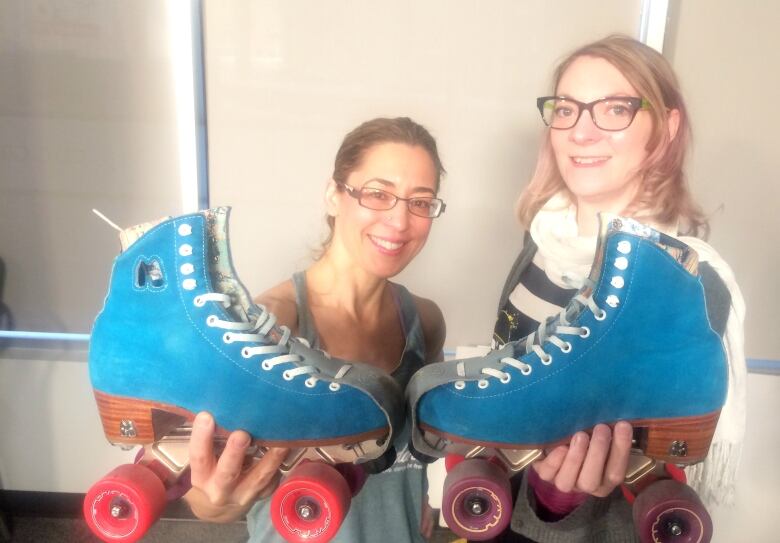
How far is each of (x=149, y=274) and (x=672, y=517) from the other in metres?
0.44

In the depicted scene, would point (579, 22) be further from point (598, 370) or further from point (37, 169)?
point (37, 169)

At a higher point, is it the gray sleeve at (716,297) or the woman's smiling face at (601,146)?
the woman's smiling face at (601,146)

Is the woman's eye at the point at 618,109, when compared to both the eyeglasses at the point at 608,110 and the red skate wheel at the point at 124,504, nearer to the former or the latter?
the eyeglasses at the point at 608,110

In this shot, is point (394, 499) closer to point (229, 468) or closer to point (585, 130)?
point (229, 468)

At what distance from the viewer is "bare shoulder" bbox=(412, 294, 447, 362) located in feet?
1.85

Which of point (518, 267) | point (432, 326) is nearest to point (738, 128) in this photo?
point (518, 267)

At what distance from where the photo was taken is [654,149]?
0.49 m

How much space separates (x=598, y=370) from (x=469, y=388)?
98 mm

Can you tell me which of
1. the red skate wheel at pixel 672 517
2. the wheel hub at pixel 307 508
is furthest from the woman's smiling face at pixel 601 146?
the wheel hub at pixel 307 508

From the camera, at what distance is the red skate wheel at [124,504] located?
42cm

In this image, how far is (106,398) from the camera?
448mm

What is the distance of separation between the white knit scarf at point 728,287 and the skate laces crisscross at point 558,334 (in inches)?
1.6

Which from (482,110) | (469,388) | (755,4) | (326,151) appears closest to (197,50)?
(326,151)

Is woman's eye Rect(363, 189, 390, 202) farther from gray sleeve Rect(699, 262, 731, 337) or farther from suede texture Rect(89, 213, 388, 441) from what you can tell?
gray sleeve Rect(699, 262, 731, 337)
